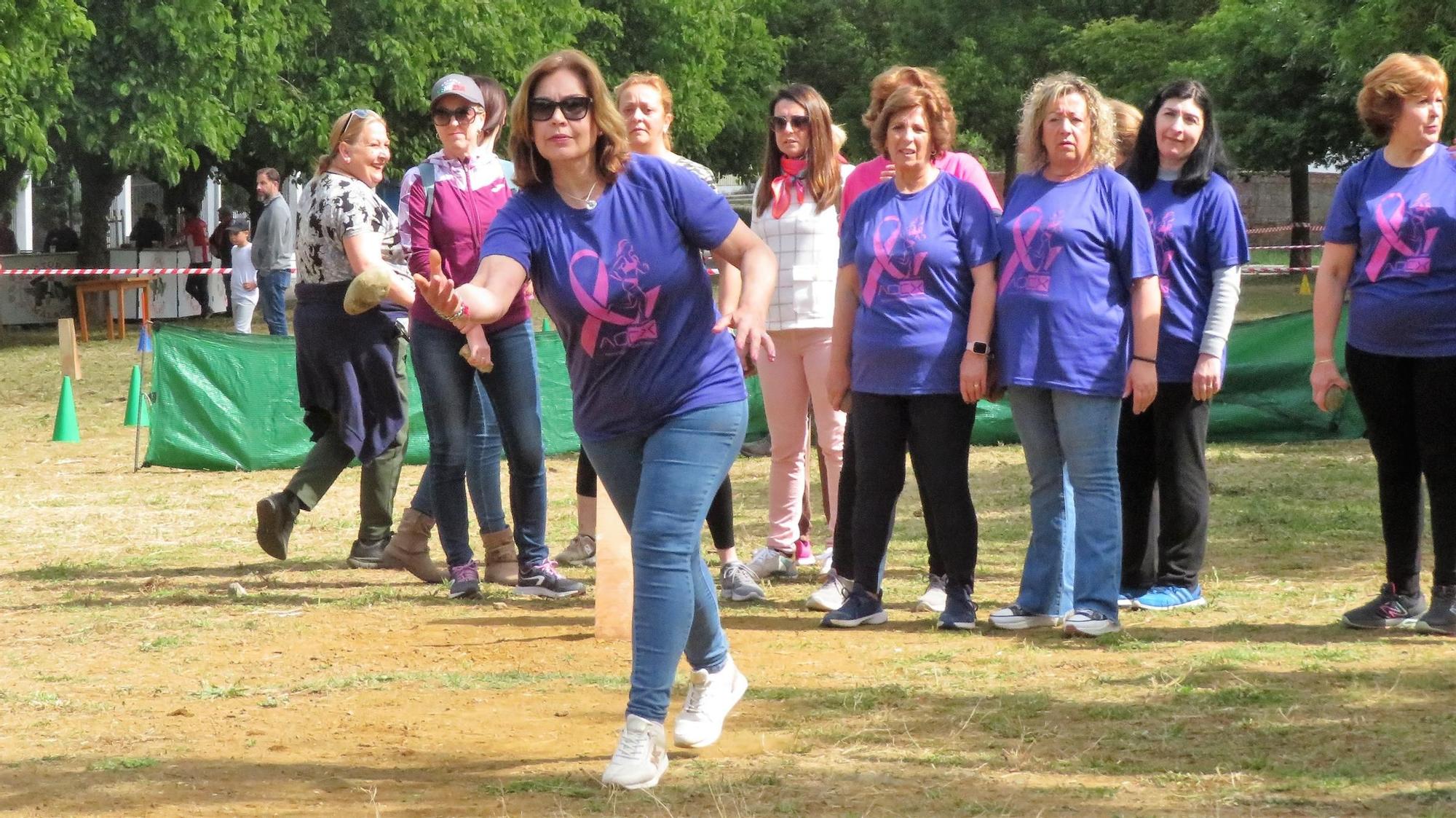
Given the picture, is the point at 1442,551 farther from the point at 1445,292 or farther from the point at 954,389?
the point at 954,389

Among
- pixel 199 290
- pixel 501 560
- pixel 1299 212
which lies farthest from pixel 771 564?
pixel 1299 212

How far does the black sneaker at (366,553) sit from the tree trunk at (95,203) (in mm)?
21307

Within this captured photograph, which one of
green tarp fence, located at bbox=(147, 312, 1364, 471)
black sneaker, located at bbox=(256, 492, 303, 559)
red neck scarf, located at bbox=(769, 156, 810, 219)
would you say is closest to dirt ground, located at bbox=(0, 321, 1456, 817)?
black sneaker, located at bbox=(256, 492, 303, 559)

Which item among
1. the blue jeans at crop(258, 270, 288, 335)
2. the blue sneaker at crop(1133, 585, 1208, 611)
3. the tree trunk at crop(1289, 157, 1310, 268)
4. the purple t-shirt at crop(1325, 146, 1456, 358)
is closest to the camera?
the purple t-shirt at crop(1325, 146, 1456, 358)

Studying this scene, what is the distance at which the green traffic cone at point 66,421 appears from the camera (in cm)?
1408

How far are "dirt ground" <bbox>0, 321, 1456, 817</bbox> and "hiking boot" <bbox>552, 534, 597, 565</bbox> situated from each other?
0.92 ft

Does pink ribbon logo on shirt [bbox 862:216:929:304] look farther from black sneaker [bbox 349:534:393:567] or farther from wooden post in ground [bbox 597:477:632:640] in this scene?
black sneaker [bbox 349:534:393:567]

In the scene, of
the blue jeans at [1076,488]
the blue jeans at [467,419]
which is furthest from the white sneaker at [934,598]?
the blue jeans at [467,419]

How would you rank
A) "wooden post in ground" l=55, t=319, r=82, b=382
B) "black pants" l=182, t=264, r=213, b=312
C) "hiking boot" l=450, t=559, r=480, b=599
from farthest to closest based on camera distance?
"black pants" l=182, t=264, r=213, b=312
"wooden post in ground" l=55, t=319, r=82, b=382
"hiking boot" l=450, t=559, r=480, b=599

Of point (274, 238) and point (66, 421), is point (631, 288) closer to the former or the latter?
point (66, 421)

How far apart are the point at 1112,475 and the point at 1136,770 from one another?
6.03ft

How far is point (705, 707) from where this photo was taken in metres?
4.87

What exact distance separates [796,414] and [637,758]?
10.7ft

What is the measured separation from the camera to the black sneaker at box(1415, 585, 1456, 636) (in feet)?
20.4
